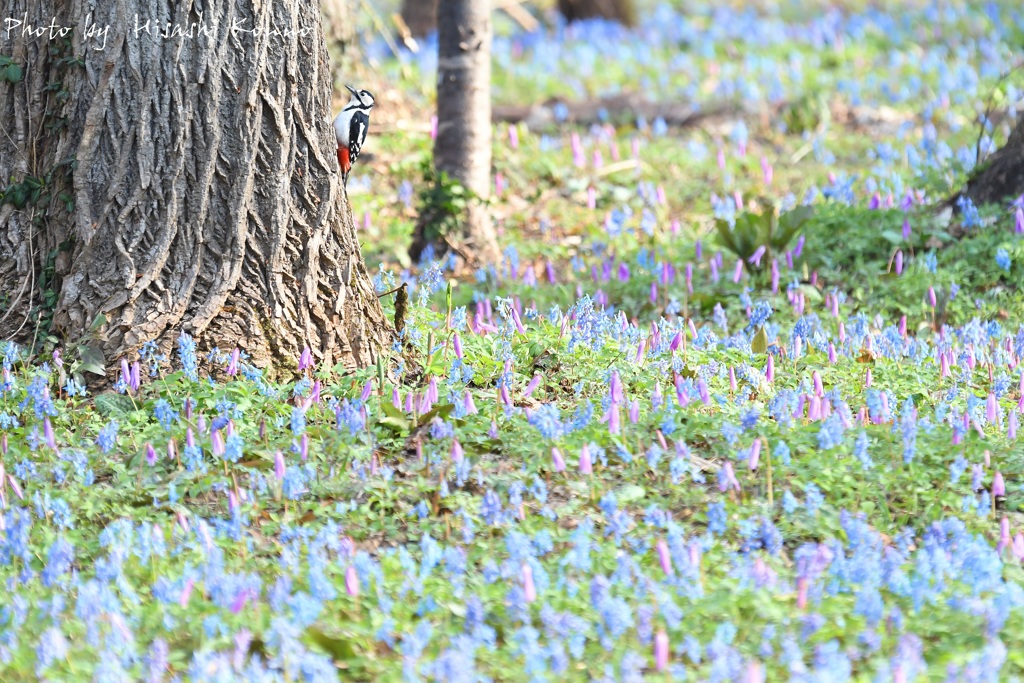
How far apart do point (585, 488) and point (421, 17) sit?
39.0 feet

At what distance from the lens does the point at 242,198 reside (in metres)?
4.34

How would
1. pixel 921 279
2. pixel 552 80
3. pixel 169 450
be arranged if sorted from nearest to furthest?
pixel 169 450, pixel 921 279, pixel 552 80

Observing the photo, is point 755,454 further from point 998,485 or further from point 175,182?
point 175,182

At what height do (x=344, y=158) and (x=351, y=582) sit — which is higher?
(x=344, y=158)

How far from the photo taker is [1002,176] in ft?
21.4

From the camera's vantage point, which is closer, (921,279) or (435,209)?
(921,279)

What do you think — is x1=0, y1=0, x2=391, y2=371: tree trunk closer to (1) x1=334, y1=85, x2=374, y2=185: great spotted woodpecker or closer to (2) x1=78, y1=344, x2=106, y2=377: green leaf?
(2) x1=78, y1=344, x2=106, y2=377: green leaf

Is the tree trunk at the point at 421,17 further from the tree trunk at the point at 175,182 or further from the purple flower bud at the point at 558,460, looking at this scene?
the purple flower bud at the point at 558,460

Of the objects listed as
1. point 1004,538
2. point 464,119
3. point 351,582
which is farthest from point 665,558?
point 464,119

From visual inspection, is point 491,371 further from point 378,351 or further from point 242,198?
point 242,198

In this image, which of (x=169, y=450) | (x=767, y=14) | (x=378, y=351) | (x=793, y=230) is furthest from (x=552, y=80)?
(x=169, y=450)

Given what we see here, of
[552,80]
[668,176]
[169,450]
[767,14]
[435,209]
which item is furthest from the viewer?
[767,14]

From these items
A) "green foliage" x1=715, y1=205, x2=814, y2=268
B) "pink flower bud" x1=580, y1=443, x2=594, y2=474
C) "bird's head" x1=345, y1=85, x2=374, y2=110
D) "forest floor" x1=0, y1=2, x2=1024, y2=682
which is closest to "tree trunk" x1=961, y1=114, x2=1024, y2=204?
"forest floor" x1=0, y1=2, x2=1024, y2=682

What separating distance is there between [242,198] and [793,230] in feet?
10.8
